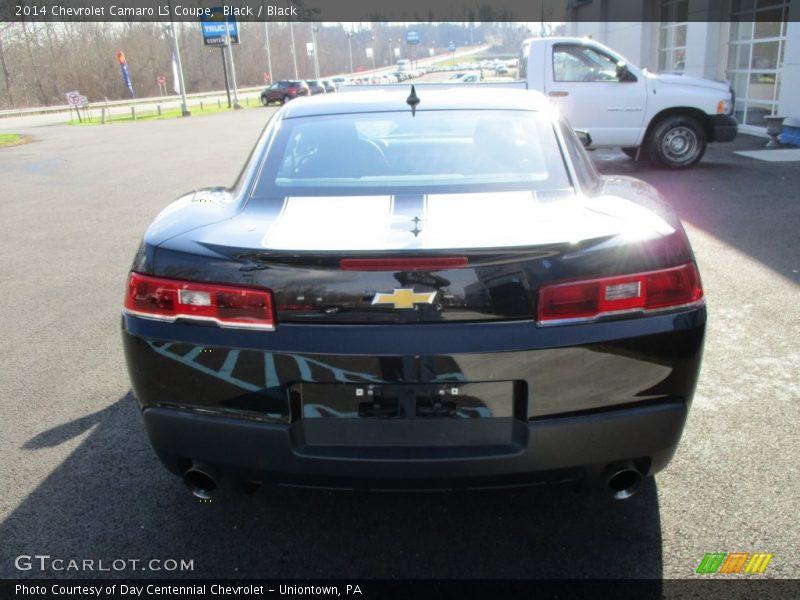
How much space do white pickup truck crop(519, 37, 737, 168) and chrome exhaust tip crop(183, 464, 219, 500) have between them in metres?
9.51

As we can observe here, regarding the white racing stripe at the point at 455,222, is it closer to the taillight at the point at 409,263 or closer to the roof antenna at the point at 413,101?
the taillight at the point at 409,263

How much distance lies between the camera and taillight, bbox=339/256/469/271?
6.45 ft

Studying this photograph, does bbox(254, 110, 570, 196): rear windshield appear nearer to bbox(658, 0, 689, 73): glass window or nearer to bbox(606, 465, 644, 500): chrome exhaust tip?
bbox(606, 465, 644, 500): chrome exhaust tip

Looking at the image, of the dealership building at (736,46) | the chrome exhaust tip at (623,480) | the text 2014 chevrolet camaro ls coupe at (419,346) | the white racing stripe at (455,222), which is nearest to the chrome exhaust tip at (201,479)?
the text 2014 chevrolet camaro ls coupe at (419,346)

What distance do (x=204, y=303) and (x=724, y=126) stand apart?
1063 cm

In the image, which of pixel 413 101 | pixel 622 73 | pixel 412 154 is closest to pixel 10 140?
pixel 622 73

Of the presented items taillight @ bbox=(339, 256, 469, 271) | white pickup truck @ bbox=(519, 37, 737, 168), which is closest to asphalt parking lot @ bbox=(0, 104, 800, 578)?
taillight @ bbox=(339, 256, 469, 271)

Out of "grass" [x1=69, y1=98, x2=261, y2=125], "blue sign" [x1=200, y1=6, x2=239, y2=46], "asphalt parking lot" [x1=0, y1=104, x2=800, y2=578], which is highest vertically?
"blue sign" [x1=200, y1=6, x2=239, y2=46]

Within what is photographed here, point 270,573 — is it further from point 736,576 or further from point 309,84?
point 309,84

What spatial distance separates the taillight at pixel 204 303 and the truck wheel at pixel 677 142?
33.6ft

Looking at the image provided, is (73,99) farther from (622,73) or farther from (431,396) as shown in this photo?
(431,396)

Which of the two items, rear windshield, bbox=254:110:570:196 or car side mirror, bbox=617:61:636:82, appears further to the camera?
car side mirror, bbox=617:61:636:82

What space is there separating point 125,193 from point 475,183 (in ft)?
31.9

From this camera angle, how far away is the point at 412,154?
3008mm
